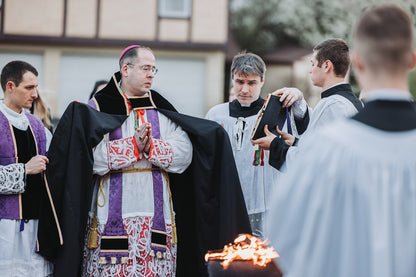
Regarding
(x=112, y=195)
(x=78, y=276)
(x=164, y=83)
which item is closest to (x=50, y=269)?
(x=78, y=276)

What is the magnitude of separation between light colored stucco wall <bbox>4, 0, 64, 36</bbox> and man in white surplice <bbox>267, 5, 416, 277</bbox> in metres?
16.9

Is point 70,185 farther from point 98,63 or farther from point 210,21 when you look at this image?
point 210,21

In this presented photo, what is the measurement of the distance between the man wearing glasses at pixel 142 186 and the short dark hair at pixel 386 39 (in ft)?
8.10

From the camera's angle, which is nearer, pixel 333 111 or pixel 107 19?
pixel 333 111

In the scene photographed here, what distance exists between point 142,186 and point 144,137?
1.50ft

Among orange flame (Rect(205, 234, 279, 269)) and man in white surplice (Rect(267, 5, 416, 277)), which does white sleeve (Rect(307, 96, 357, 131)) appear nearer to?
orange flame (Rect(205, 234, 279, 269))

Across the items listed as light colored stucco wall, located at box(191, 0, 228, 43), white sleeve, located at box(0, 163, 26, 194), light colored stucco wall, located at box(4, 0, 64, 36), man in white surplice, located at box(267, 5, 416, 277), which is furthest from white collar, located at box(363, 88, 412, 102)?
light colored stucco wall, located at box(4, 0, 64, 36)

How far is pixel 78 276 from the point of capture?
175 inches

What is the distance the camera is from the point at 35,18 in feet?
58.3

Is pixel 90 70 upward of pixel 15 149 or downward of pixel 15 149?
upward

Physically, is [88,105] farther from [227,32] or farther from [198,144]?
[227,32]

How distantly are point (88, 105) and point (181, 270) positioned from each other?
172 cm

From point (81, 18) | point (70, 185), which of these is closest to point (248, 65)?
point (70, 185)

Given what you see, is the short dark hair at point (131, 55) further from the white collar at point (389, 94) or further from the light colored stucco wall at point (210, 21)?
the light colored stucco wall at point (210, 21)
